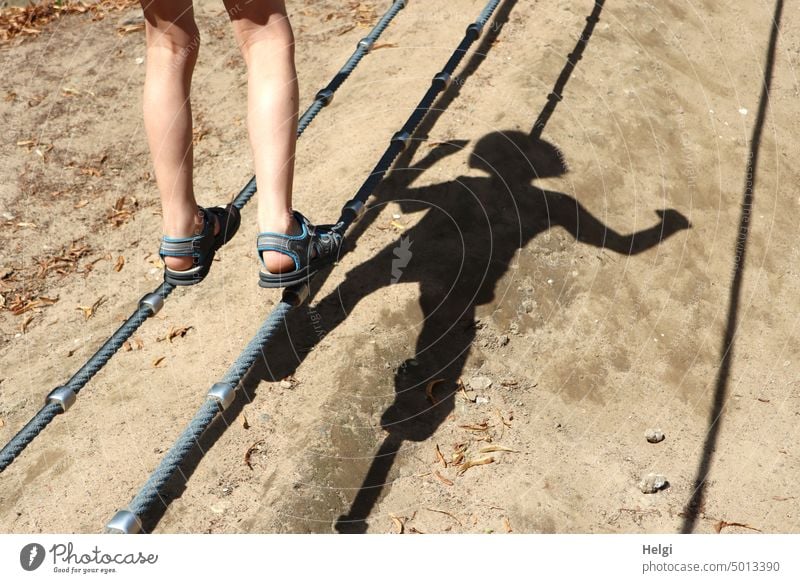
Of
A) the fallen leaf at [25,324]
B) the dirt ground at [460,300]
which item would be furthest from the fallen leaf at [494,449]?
the fallen leaf at [25,324]

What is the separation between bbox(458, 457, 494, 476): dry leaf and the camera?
3.03m

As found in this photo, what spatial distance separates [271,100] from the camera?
2234mm

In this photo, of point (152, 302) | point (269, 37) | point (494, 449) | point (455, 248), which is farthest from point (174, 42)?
point (494, 449)

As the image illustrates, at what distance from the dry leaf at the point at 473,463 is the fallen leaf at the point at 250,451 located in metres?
0.75

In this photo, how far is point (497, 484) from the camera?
300cm

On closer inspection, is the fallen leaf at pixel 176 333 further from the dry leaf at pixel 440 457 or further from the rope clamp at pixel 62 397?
the dry leaf at pixel 440 457

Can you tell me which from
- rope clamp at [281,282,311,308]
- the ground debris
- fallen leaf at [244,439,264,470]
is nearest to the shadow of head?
rope clamp at [281,282,311,308]

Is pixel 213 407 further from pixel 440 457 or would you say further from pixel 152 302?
pixel 440 457

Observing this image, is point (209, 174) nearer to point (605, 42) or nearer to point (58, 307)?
point (58, 307)

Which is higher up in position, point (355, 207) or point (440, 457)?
point (355, 207)

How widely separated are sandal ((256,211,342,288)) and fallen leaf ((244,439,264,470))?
91 cm

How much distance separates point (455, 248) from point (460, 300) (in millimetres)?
273

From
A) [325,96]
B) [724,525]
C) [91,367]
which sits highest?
[325,96]

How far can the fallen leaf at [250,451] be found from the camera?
3023mm
